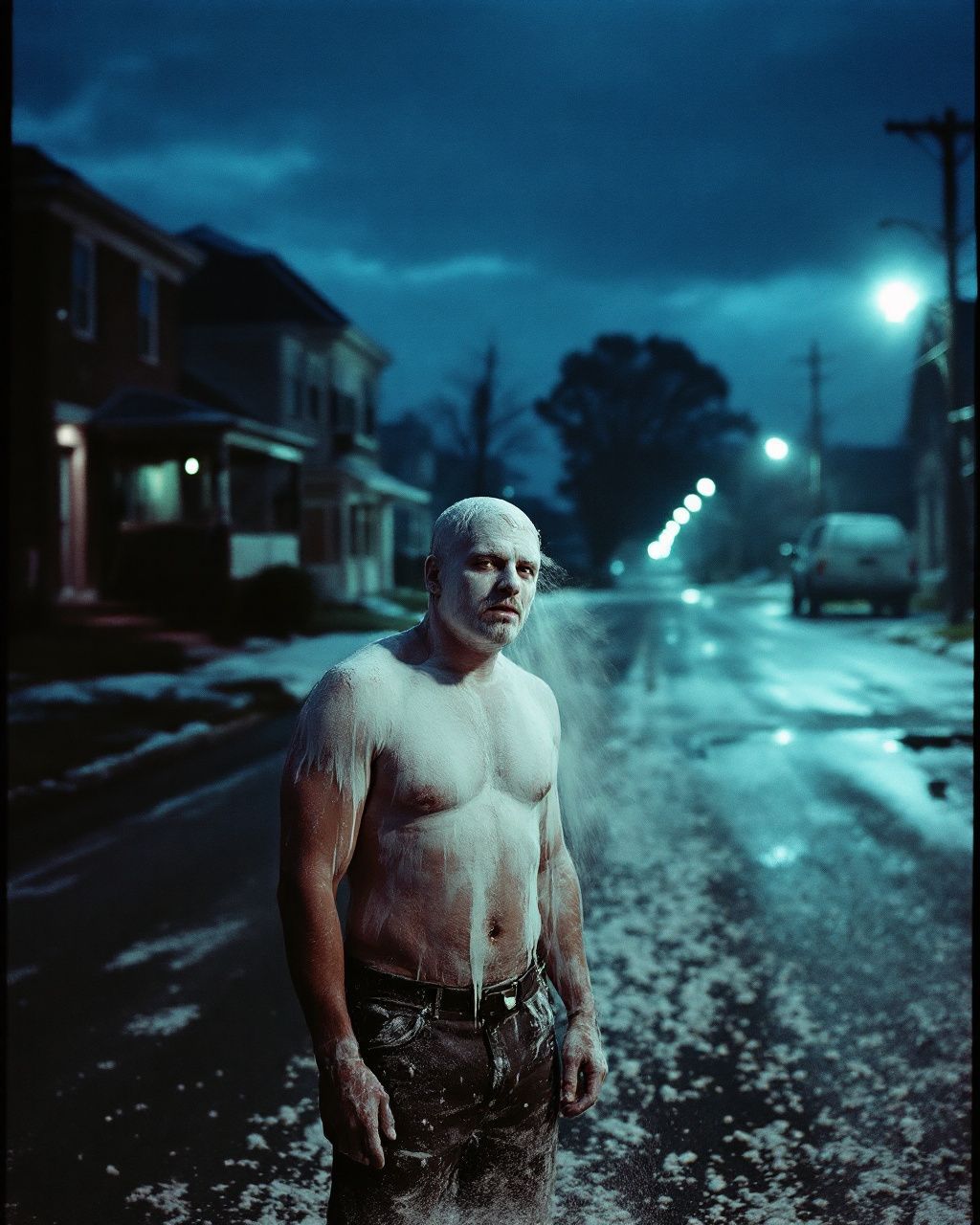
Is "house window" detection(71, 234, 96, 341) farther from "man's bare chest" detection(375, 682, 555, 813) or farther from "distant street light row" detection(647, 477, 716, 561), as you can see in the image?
"man's bare chest" detection(375, 682, 555, 813)

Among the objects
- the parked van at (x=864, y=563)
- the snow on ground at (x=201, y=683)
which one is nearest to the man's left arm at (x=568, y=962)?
the snow on ground at (x=201, y=683)

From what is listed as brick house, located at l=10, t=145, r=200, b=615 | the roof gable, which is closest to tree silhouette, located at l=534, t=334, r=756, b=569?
brick house, located at l=10, t=145, r=200, b=615

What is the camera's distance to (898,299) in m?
22.5

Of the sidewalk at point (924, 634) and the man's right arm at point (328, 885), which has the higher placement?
the man's right arm at point (328, 885)

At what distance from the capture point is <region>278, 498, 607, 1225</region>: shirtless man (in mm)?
2062

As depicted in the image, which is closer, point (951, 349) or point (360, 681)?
point (360, 681)

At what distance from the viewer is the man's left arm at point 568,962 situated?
2.30 m

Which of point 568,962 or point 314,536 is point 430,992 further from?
point 314,536

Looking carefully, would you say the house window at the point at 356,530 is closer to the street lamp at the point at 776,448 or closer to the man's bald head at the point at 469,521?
the street lamp at the point at 776,448

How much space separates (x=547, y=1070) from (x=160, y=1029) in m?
3.22

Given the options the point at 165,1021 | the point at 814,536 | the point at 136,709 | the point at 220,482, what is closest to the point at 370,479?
the point at 220,482

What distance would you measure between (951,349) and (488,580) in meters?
24.4

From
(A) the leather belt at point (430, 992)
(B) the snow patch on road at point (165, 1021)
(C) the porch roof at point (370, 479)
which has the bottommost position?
(B) the snow patch on road at point (165, 1021)

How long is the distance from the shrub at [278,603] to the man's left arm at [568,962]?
21.1 metres
